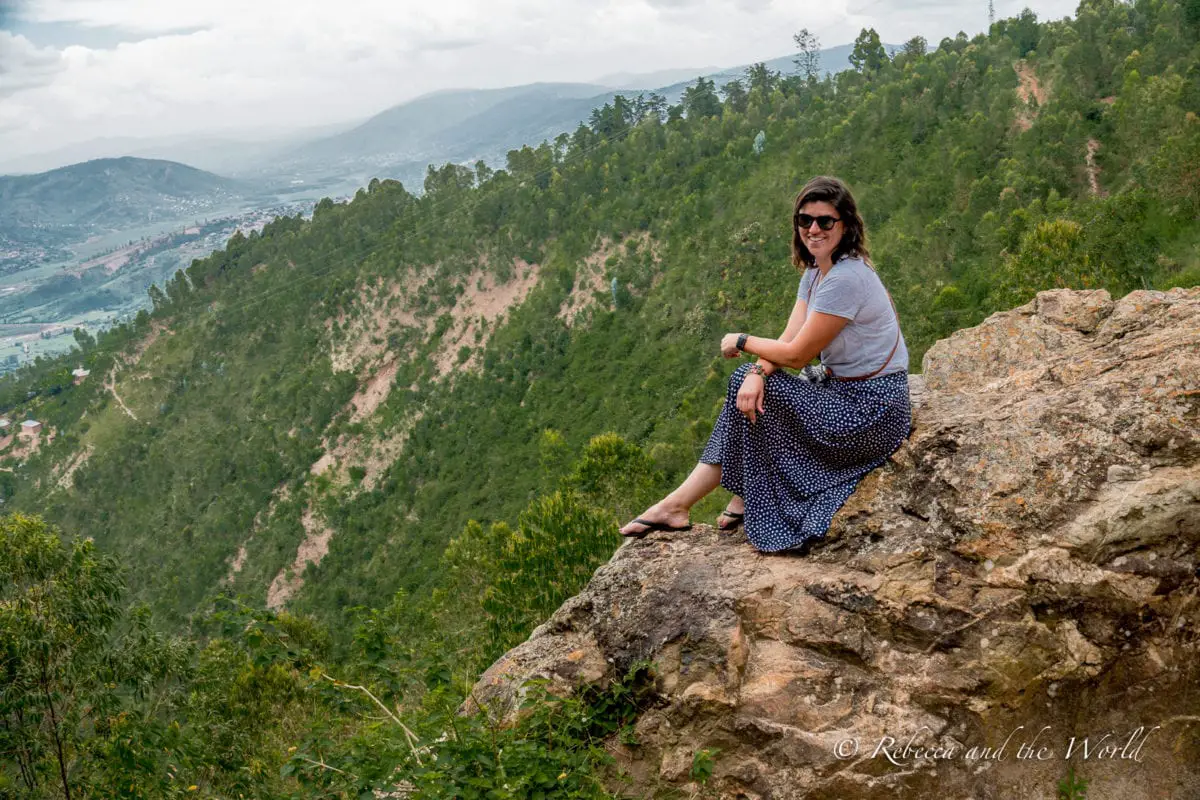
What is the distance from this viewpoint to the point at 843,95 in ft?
162

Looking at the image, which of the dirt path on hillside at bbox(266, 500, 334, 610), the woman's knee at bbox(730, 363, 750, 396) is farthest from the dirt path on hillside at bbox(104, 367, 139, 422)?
the woman's knee at bbox(730, 363, 750, 396)

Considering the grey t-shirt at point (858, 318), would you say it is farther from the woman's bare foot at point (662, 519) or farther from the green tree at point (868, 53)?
the green tree at point (868, 53)

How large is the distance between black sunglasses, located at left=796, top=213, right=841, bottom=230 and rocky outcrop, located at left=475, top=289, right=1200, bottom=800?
1435 mm

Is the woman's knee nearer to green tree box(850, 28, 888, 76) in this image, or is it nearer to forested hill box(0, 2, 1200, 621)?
forested hill box(0, 2, 1200, 621)

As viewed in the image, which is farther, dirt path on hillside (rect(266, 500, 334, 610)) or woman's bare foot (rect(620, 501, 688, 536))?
dirt path on hillside (rect(266, 500, 334, 610))

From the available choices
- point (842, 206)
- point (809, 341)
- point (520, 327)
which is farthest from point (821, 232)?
point (520, 327)

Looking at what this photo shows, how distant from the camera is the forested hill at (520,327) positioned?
61.1ft

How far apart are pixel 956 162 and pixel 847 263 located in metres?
33.6

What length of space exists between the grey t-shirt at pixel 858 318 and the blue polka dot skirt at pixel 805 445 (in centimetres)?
11

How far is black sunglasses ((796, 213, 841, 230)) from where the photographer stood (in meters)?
4.88

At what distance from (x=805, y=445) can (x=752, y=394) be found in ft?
1.63

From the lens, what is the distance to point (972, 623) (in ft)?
14.2
